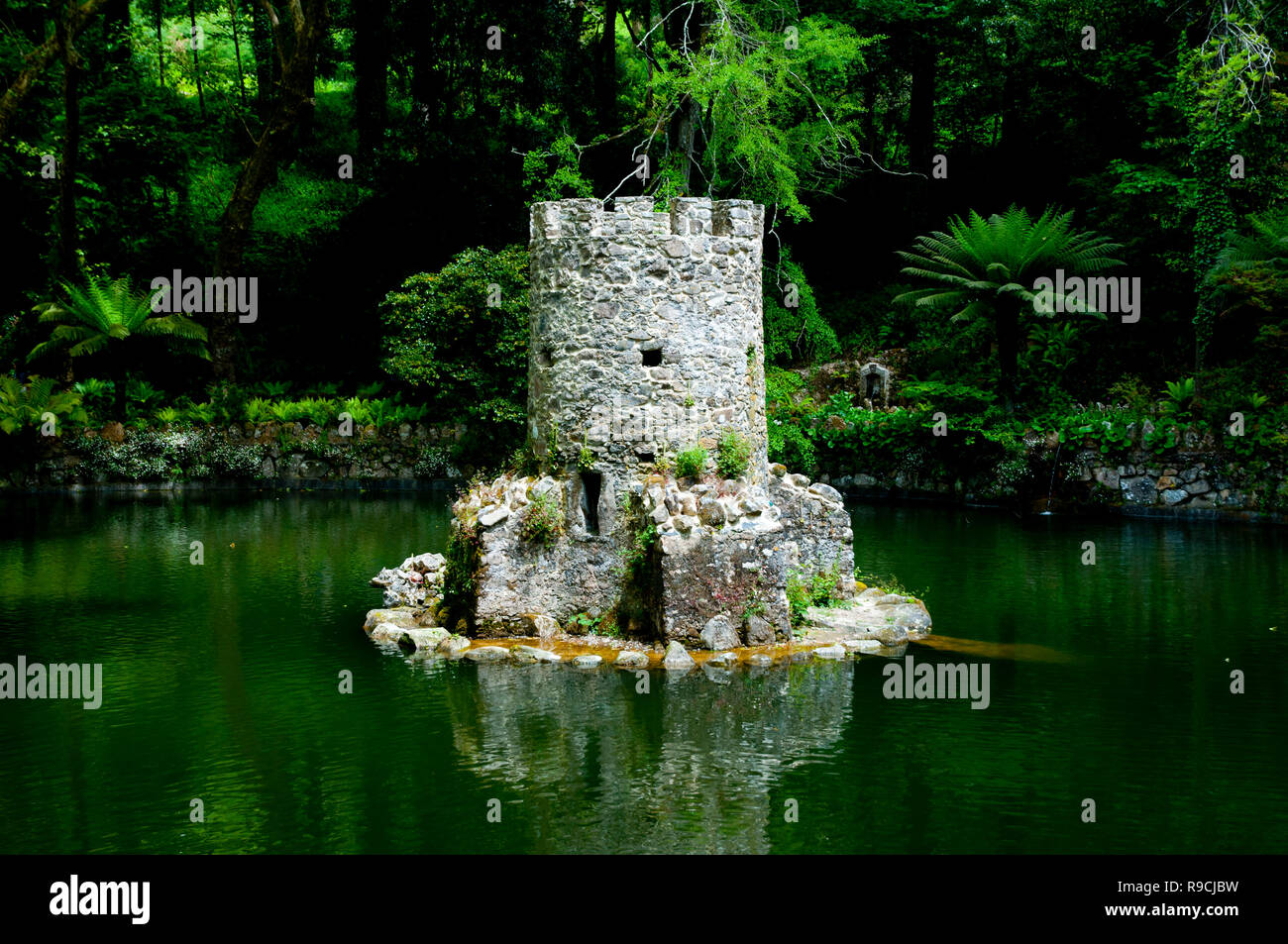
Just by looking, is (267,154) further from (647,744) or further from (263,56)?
(647,744)

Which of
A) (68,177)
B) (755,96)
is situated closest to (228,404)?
(68,177)

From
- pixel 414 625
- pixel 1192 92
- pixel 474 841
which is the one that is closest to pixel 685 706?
pixel 474 841

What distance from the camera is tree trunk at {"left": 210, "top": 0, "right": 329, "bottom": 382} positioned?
27.8 meters

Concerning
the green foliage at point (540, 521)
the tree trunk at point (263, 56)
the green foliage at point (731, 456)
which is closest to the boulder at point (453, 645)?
the green foliage at point (540, 521)

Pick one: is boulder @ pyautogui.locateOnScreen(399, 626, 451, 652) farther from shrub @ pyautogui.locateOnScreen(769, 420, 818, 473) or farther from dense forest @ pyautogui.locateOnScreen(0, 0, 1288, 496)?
dense forest @ pyautogui.locateOnScreen(0, 0, 1288, 496)

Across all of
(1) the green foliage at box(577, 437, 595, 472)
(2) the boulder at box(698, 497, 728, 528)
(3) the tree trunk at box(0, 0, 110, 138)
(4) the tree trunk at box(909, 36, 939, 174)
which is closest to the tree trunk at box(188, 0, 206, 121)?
(3) the tree trunk at box(0, 0, 110, 138)

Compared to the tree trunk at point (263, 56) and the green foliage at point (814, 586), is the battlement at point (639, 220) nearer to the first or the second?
the green foliage at point (814, 586)

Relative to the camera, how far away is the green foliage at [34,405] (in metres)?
25.5

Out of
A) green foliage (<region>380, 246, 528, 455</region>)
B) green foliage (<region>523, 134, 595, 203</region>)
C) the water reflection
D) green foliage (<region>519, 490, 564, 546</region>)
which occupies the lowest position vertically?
the water reflection

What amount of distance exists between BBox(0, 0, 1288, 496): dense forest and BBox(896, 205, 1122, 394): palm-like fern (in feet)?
0.25

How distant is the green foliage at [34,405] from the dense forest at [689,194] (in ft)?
0.25

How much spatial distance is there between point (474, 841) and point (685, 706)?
127 inches

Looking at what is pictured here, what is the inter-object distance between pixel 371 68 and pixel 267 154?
20.7 feet

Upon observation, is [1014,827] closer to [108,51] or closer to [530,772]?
[530,772]
